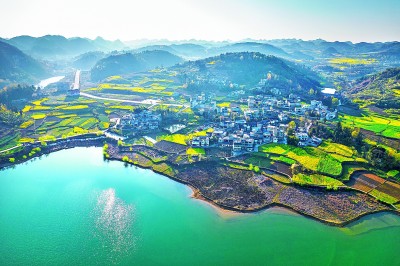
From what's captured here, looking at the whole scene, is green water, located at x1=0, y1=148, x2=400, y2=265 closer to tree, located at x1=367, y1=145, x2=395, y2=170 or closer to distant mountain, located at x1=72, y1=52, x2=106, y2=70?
tree, located at x1=367, y1=145, x2=395, y2=170

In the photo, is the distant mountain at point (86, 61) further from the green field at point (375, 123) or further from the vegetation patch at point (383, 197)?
the vegetation patch at point (383, 197)

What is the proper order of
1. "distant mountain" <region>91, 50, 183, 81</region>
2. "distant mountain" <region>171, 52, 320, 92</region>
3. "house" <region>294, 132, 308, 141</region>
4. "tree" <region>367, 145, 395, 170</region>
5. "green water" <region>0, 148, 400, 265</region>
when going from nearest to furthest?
"green water" <region>0, 148, 400, 265</region> → "tree" <region>367, 145, 395, 170</region> → "house" <region>294, 132, 308, 141</region> → "distant mountain" <region>171, 52, 320, 92</region> → "distant mountain" <region>91, 50, 183, 81</region>

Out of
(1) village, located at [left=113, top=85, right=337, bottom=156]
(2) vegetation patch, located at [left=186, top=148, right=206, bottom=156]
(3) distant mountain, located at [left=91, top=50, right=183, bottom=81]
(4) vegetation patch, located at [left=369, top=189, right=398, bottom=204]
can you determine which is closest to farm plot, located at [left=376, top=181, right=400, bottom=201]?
(4) vegetation patch, located at [left=369, top=189, right=398, bottom=204]

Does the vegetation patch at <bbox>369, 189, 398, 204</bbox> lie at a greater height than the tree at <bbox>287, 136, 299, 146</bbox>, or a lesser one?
lesser

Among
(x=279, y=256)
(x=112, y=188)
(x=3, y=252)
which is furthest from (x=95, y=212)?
(x=279, y=256)

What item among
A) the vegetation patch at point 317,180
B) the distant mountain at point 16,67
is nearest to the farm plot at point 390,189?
the vegetation patch at point 317,180

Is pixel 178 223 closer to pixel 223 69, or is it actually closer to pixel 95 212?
pixel 95 212
